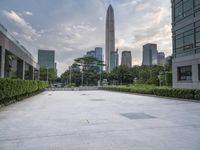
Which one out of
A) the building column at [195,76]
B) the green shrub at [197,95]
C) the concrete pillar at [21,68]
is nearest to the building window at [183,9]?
the building column at [195,76]

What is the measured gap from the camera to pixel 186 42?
Answer: 72.5ft

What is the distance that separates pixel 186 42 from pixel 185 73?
347cm

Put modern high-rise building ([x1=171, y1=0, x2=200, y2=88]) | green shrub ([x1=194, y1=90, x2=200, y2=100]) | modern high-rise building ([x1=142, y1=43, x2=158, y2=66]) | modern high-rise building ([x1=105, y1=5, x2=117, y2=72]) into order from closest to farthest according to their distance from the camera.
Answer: green shrub ([x1=194, y1=90, x2=200, y2=100]) < modern high-rise building ([x1=171, y1=0, x2=200, y2=88]) < modern high-rise building ([x1=142, y1=43, x2=158, y2=66]) < modern high-rise building ([x1=105, y1=5, x2=117, y2=72])

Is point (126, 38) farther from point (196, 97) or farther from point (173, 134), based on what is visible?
point (173, 134)

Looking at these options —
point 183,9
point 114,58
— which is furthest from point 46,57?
point 183,9

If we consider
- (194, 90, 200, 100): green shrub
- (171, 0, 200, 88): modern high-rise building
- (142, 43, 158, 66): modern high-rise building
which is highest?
(142, 43, 158, 66): modern high-rise building

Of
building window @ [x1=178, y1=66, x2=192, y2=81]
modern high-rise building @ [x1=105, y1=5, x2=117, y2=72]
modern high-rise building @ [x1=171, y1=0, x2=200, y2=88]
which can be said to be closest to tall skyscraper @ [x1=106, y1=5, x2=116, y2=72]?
modern high-rise building @ [x1=105, y1=5, x2=117, y2=72]

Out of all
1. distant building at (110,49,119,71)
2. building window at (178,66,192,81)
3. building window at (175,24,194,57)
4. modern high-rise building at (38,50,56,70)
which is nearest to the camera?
building window at (175,24,194,57)

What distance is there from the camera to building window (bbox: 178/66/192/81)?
21.5 metres

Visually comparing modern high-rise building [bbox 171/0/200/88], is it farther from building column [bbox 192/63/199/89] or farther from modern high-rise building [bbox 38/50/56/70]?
modern high-rise building [bbox 38/50/56/70]

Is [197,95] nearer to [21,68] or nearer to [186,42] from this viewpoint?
[186,42]

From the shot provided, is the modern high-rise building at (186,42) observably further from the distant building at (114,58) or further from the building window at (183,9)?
the distant building at (114,58)

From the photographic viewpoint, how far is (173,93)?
57.9 ft

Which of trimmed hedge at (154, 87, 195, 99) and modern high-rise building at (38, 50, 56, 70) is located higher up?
modern high-rise building at (38, 50, 56, 70)
